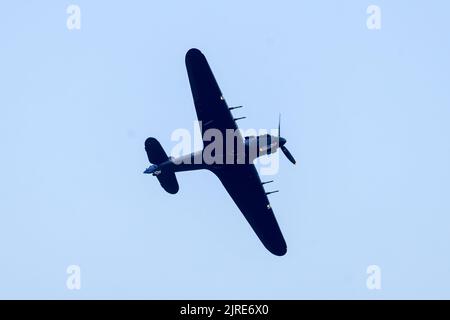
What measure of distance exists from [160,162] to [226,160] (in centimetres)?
348

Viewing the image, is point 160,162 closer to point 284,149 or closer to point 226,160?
point 226,160

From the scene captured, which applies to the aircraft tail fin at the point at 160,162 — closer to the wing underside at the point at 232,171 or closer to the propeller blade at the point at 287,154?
the wing underside at the point at 232,171

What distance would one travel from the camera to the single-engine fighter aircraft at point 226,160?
37500 millimetres

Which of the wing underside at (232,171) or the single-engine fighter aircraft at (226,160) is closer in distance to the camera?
the wing underside at (232,171)

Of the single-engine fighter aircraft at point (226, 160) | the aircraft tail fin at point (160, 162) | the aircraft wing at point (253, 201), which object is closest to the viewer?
the single-engine fighter aircraft at point (226, 160)

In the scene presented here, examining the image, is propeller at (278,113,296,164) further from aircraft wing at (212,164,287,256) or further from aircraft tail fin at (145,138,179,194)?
aircraft tail fin at (145,138,179,194)

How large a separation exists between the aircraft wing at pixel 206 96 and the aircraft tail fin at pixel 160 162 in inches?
103

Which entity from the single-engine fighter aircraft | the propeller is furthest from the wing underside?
the propeller

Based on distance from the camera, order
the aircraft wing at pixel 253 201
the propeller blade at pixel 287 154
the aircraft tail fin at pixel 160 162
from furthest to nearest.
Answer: the aircraft wing at pixel 253 201
the aircraft tail fin at pixel 160 162
the propeller blade at pixel 287 154

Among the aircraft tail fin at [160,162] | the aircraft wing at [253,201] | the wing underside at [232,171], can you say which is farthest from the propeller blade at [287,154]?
the aircraft tail fin at [160,162]

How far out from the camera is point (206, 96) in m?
37.7

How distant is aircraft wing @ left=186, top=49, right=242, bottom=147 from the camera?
37062mm

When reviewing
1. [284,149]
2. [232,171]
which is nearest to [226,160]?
[232,171]
